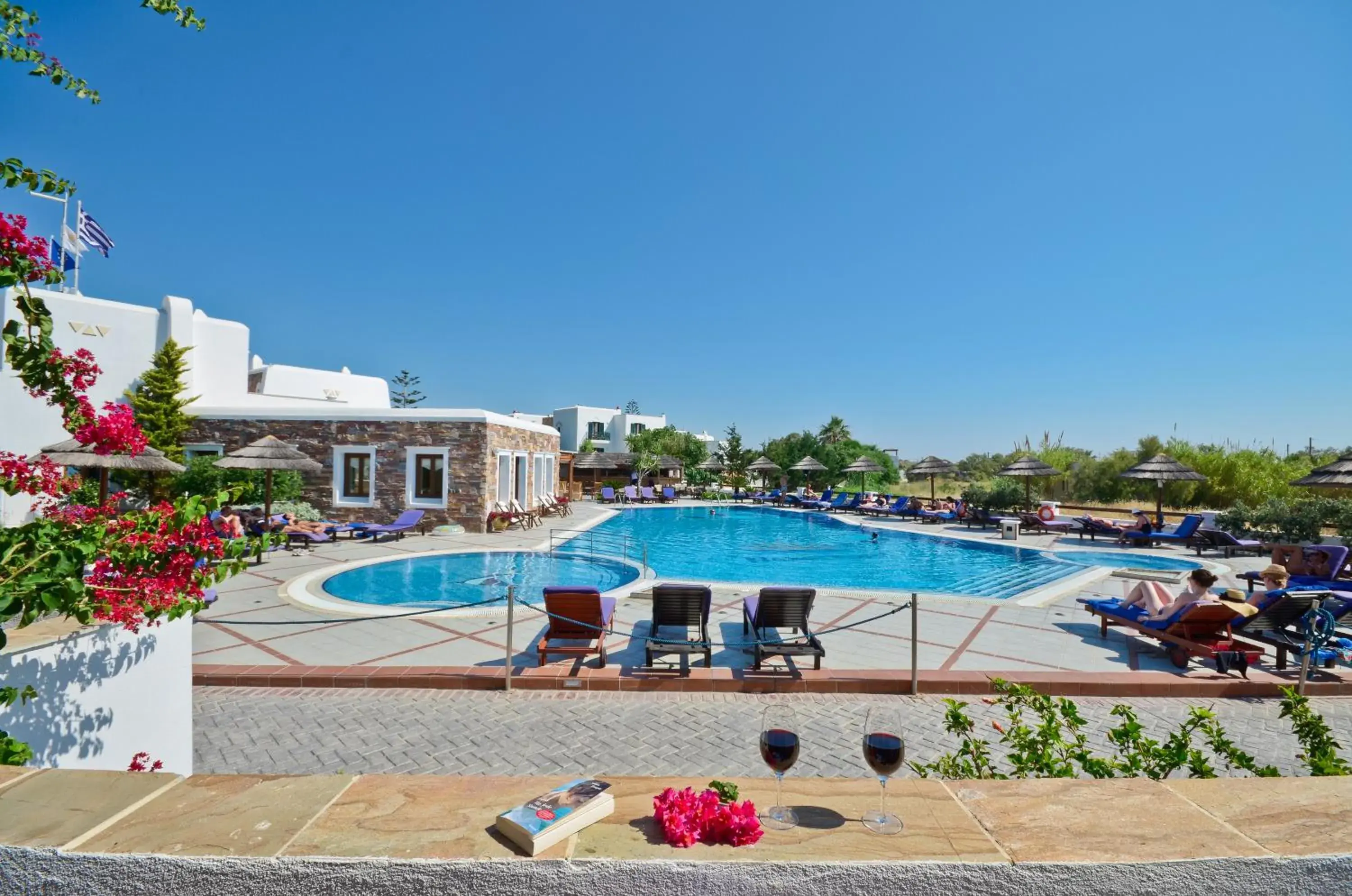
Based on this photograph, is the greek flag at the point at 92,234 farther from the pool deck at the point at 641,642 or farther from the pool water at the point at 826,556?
the pool water at the point at 826,556

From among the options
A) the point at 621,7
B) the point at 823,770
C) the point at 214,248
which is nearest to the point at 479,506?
the point at 214,248

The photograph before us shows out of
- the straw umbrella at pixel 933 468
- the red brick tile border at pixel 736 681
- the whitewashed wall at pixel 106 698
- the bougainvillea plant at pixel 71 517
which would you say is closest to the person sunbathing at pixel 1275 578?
the red brick tile border at pixel 736 681

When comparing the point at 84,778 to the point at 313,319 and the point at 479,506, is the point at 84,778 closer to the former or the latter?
the point at 479,506

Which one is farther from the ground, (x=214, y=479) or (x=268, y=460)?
(x=268, y=460)

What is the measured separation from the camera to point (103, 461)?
940 centimetres

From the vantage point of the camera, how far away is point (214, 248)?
56.5 ft

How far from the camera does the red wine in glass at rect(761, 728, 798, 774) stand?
1829 millimetres

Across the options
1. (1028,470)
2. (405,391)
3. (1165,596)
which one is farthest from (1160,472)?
(405,391)

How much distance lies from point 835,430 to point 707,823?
4501cm

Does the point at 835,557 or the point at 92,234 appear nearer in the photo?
the point at 835,557

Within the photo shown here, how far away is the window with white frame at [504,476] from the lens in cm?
1934

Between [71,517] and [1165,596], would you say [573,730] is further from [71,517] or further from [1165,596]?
[1165,596]

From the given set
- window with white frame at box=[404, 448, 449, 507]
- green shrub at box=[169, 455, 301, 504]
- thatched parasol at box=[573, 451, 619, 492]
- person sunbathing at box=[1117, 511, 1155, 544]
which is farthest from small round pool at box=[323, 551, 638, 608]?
thatched parasol at box=[573, 451, 619, 492]

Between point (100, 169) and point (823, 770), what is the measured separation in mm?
11061
